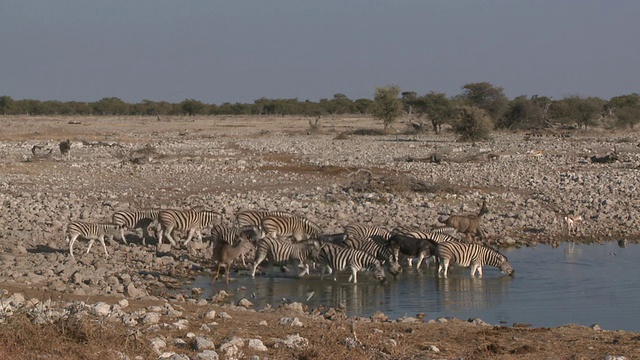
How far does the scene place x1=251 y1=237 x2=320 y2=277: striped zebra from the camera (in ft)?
39.8

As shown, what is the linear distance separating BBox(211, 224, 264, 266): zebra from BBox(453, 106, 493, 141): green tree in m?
24.3

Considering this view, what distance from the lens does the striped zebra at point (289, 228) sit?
13.6 meters

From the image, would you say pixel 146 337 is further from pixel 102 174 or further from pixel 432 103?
pixel 432 103

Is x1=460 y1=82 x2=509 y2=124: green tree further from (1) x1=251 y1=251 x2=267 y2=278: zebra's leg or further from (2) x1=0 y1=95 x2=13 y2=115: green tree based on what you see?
(2) x1=0 y1=95 x2=13 y2=115: green tree

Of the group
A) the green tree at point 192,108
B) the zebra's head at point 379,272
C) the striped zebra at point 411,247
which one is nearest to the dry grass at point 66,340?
the zebra's head at point 379,272

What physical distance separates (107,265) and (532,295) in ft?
19.7

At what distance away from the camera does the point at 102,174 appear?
23.5 m

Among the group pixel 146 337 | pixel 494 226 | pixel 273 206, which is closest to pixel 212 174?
pixel 273 206

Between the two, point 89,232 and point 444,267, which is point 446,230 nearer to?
point 444,267

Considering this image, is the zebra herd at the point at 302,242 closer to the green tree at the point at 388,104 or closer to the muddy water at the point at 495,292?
the muddy water at the point at 495,292

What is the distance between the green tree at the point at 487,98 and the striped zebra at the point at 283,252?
3601cm

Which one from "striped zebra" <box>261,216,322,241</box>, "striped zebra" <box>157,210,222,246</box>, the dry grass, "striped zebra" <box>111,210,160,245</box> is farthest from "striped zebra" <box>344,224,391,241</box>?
the dry grass

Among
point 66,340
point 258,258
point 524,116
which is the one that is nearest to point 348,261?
point 258,258

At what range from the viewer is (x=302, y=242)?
12391 mm
